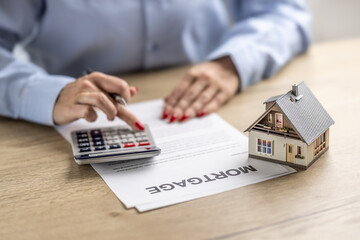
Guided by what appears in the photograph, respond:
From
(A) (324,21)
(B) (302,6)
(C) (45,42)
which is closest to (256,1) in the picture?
(B) (302,6)

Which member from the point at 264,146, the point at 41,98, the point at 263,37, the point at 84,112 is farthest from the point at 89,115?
the point at 263,37

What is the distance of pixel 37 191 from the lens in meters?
0.73

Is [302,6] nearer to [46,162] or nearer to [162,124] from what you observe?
[162,124]

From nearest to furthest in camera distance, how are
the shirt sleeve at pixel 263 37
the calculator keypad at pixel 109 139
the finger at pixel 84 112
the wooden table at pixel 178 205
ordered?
the wooden table at pixel 178 205
the calculator keypad at pixel 109 139
the finger at pixel 84 112
the shirt sleeve at pixel 263 37

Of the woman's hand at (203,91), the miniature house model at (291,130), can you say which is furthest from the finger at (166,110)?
the miniature house model at (291,130)

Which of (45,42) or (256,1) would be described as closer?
(45,42)

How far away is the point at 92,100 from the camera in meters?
0.91

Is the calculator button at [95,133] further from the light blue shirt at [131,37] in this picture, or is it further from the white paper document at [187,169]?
the light blue shirt at [131,37]

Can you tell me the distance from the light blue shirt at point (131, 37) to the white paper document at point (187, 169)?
0.24 meters

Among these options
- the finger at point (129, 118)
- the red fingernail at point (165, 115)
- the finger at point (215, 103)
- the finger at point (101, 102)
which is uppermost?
the finger at point (101, 102)

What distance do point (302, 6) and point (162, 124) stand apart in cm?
65

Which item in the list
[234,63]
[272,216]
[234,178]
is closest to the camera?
[272,216]

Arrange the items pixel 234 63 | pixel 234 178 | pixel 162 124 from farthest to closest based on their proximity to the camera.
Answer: pixel 234 63 → pixel 162 124 → pixel 234 178

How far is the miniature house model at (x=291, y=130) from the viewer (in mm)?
725
